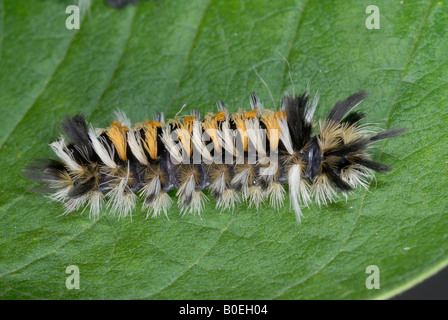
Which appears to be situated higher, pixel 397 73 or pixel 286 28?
pixel 286 28

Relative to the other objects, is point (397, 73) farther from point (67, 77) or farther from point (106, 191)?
point (67, 77)

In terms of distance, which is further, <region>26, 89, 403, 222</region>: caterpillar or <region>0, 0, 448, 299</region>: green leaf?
<region>26, 89, 403, 222</region>: caterpillar

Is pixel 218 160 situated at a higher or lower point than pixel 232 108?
lower

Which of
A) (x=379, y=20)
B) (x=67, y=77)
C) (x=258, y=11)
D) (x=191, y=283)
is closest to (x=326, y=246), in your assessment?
(x=191, y=283)

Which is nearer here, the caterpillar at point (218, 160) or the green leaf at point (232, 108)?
the green leaf at point (232, 108)
